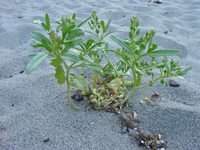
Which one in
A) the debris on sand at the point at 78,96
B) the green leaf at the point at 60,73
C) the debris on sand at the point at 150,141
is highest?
the green leaf at the point at 60,73

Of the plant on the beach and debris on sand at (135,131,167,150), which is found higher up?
the plant on the beach

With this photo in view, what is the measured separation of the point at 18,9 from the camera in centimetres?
369

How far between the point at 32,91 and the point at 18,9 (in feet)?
6.74

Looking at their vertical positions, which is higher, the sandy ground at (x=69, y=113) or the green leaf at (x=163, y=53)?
the green leaf at (x=163, y=53)

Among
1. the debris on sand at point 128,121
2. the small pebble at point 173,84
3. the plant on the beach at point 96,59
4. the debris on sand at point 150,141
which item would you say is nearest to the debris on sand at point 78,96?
the plant on the beach at point 96,59

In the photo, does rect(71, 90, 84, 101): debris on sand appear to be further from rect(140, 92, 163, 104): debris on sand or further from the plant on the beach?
rect(140, 92, 163, 104): debris on sand

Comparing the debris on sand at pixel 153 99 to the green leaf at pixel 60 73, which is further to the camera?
the debris on sand at pixel 153 99

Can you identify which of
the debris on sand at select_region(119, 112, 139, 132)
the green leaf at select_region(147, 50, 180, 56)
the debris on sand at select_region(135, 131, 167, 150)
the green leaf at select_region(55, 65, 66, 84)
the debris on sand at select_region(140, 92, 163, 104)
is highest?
the green leaf at select_region(147, 50, 180, 56)

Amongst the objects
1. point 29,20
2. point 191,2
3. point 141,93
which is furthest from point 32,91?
point 191,2

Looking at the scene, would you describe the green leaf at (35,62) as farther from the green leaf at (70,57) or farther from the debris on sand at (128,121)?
the debris on sand at (128,121)

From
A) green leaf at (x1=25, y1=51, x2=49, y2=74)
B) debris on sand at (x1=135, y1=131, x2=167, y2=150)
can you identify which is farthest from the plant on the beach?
debris on sand at (x1=135, y1=131, x2=167, y2=150)

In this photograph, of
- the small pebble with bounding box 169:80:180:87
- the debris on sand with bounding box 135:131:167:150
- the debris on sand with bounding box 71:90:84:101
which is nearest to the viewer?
the debris on sand with bounding box 135:131:167:150

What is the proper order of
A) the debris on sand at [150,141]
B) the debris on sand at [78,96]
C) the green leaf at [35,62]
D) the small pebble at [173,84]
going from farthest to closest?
the small pebble at [173,84] < the debris on sand at [78,96] < the debris on sand at [150,141] < the green leaf at [35,62]

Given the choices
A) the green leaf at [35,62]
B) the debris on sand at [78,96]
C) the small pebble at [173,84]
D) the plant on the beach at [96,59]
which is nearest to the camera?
the green leaf at [35,62]
